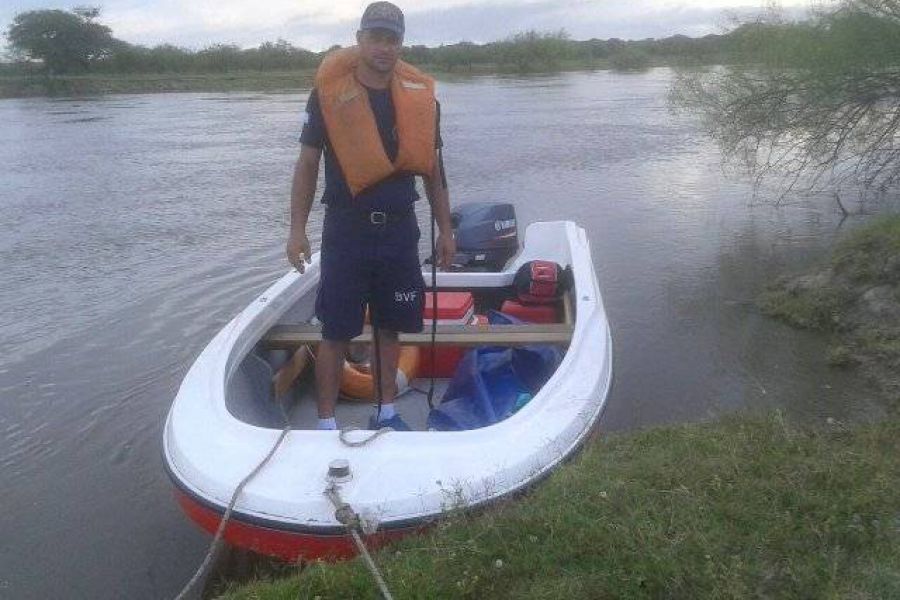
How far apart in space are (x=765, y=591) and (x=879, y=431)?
4.90 feet

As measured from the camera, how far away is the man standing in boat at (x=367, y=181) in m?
3.54

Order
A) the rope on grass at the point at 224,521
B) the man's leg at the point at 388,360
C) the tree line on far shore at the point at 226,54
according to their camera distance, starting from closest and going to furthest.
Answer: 1. the rope on grass at the point at 224,521
2. the man's leg at the point at 388,360
3. the tree line on far shore at the point at 226,54

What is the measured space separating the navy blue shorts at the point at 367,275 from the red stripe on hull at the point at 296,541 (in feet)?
3.56

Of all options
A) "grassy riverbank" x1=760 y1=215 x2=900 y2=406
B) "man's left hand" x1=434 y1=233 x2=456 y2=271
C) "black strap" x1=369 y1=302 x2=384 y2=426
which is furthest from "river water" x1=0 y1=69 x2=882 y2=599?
"man's left hand" x1=434 y1=233 x2=456 y2=271

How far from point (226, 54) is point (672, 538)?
6473 centimetres

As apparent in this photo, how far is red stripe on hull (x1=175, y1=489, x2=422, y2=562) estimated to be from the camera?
2.87 m

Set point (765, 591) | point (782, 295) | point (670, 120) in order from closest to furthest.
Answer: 1. point (765, 591)
2. point (782, 295)
3. point (670, 120)

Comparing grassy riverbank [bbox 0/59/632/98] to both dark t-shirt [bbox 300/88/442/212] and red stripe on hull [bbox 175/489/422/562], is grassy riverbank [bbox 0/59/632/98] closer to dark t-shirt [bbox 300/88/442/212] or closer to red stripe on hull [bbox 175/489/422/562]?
dark t-shirt [bbox 300/88/442/212]

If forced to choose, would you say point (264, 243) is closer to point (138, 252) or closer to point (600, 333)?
point (138, 252)

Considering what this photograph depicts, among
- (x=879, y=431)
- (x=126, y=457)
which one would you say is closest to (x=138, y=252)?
(x=126, y=457)

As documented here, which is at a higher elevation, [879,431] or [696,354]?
[879,431]

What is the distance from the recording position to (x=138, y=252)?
938 centimetres

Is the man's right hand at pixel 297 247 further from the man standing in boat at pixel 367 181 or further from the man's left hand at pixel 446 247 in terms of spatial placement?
the man's left hand at pixel 446 247

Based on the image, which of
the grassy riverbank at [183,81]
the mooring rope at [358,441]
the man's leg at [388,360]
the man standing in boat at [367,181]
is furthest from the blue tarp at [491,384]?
the grassy riverbank at [183,81]
